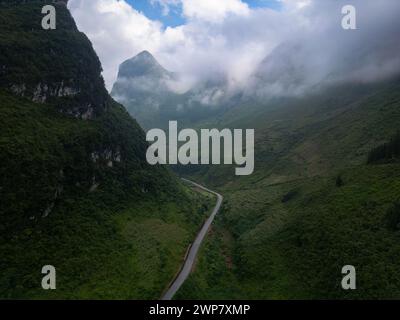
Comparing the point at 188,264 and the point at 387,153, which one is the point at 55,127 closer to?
the point at 188,264

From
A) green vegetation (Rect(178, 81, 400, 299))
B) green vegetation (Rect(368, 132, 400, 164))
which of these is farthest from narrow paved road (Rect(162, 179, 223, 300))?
green vegetation (Rect(368, 132, 400, 164))

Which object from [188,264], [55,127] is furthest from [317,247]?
[55,127]

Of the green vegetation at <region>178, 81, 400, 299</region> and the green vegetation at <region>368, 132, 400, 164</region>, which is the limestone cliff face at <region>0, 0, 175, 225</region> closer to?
the green vegetation at <region>178, 81, 400, 299</region>

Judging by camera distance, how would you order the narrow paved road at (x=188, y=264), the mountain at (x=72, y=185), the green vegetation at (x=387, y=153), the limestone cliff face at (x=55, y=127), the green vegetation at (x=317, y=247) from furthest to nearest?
the green vegetation at (x=387, y=153) → the limestone cliff face at (x=55, y=127) → the mountain at (x=72, y=185) → the narrow paved road at (x=188, y=264) → the green vegetation at (x=317, y=247)

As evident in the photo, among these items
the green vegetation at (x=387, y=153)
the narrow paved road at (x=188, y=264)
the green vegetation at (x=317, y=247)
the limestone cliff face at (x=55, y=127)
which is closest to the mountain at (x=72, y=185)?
the limestone cliff face at (x=55, y=127)

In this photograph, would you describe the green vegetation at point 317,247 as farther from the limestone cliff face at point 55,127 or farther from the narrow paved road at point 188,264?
the limestone cliff face at point 55,127

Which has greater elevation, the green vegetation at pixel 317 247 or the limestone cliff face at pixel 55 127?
the limestone cliff face at pixel 55 127

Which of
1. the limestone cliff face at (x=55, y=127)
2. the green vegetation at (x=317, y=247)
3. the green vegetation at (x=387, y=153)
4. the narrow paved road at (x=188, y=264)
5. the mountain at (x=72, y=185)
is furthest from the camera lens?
the green vegetation at (x=387, y=153)

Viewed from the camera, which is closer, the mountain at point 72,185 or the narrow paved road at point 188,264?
the narrow paved road at point 188,264
